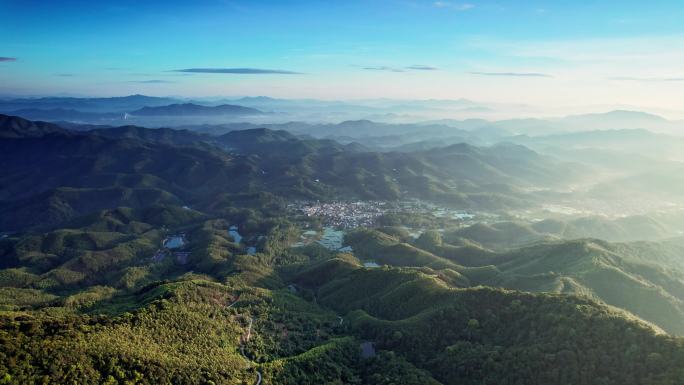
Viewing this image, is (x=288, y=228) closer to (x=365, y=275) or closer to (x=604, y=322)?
(x=365, y=275)

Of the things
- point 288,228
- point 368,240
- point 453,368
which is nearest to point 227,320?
point 453,368

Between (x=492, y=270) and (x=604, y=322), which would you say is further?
(x=492, y=270)

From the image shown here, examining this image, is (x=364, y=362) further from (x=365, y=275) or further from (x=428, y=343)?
(x=365, y=275)

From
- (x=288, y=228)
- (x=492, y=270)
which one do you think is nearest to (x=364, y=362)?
(x=492, y=270)

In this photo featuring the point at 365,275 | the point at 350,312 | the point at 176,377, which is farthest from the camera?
the point at 365,275

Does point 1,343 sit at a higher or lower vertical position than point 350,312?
higher

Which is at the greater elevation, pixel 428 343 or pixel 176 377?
pixel 176 377

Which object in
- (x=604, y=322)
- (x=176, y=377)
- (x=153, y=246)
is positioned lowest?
(x=153, y=246)

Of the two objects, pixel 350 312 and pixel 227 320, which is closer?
pixel 227 320

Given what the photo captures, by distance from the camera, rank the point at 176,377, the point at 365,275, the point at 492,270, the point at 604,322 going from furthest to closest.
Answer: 1. the point at 492,270
2. the point at 365,275
3. the point at 604,322
4. the point at 176,377
